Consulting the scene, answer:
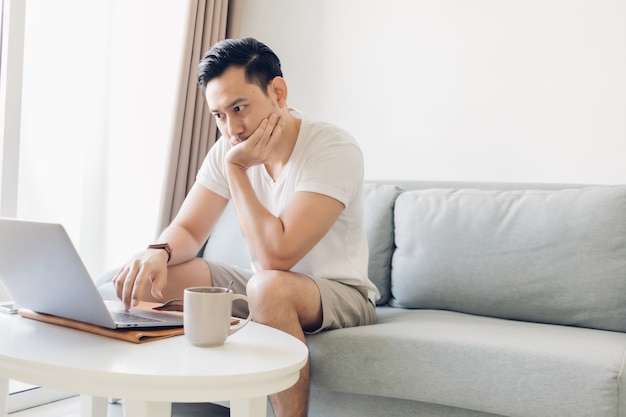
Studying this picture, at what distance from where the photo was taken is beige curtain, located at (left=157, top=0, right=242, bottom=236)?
2.55 metres

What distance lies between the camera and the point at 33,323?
1159mm

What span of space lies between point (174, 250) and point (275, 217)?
306 millimetres

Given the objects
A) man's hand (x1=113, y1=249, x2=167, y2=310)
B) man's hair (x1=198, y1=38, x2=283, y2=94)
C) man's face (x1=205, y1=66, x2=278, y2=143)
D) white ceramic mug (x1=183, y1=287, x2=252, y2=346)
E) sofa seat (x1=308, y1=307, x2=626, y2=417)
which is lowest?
sofa seat (x1=308, y1=307, x2=626, y2=417)

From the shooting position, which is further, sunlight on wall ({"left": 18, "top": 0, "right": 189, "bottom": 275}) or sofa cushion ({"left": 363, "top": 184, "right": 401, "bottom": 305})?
sunlight on wall ({"left": 18, "top": 0, "right": 189, "bottom": 275})

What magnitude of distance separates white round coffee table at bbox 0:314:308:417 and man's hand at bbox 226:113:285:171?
2.04 feet

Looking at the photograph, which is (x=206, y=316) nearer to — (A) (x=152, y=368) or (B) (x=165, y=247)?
(A) (x=152, y=368)

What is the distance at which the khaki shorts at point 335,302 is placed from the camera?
149 centimetres

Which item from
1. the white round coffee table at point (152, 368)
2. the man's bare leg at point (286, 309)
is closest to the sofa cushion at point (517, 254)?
the man's bare leg at point (286, 309)

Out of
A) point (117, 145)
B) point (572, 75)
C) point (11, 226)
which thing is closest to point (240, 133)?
point (11, 226)

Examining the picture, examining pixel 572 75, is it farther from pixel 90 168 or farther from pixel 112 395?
pixel 90 168

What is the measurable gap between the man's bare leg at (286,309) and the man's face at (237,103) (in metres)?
0.41

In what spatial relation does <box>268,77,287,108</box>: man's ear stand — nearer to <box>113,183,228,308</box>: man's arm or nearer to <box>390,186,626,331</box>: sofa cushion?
<box>113,183,228,308</box>: man's arm

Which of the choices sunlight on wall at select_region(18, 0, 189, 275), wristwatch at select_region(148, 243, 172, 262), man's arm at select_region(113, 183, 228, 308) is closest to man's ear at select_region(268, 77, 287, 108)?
man's arm at select_region(113, 183, 228, 308)

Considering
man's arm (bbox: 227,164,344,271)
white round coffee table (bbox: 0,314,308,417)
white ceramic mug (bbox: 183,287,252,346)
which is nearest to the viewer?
white round coffee table (bbox: 0,314,308,417)
